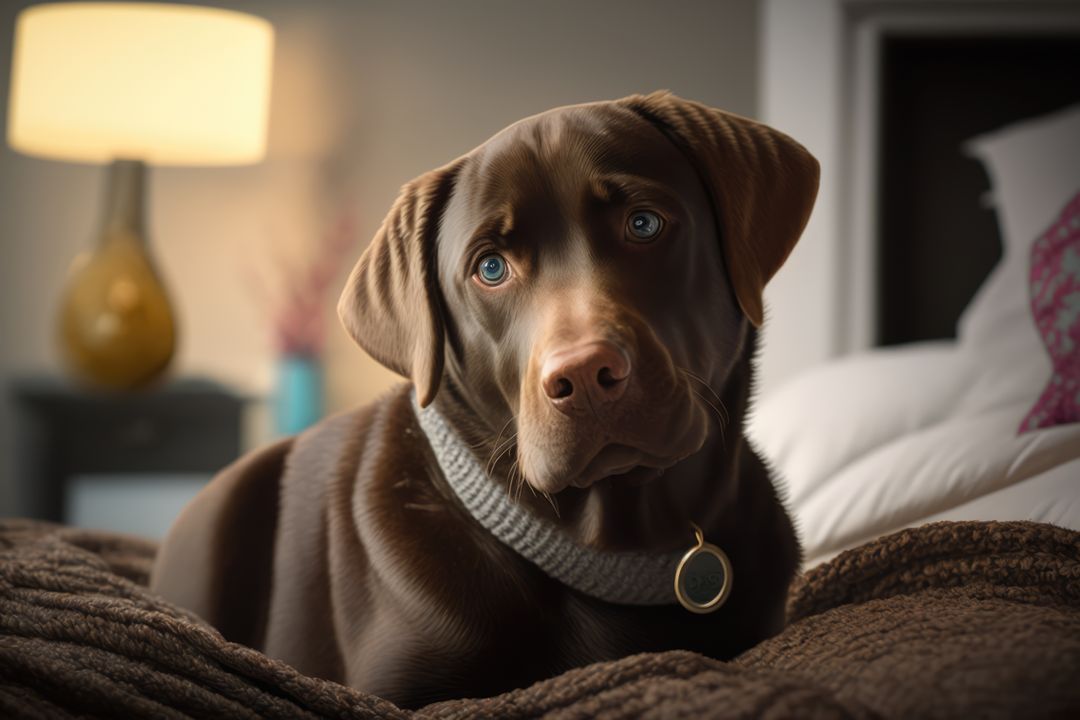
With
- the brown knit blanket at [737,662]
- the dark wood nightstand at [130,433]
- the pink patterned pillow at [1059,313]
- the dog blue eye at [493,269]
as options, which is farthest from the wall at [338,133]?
the brown knit blanket at [737,662]

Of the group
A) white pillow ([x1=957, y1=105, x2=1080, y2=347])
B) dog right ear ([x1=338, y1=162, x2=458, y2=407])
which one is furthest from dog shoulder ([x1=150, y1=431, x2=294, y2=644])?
white pillow ([x1=957, y1=105, x2=1080, y2=347])

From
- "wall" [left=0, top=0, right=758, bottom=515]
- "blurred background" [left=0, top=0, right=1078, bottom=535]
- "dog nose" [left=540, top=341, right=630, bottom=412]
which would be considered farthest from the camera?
"wall" [left=0, top=0, right=758, bottom=515]

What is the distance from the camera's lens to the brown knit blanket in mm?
710

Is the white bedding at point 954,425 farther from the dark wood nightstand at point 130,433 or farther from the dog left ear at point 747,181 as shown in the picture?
the dark wood nightstand at point 130,433

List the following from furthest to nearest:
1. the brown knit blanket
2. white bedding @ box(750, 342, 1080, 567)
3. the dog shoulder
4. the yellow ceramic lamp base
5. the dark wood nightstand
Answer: the dark wood nightstand
the yellow ceramic lamp base
white bedding @ box(750, 342, 1080, 567)
the dog shoulder
the brown knit blanket

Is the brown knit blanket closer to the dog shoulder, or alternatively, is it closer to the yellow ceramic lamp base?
the dog shoulder

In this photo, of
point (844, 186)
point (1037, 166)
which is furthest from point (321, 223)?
point (1037, 166)

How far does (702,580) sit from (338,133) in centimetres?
324

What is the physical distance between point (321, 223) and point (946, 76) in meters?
2.22

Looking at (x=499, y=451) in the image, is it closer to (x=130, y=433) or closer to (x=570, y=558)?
(x=570, y=558)

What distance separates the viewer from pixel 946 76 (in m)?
3.36

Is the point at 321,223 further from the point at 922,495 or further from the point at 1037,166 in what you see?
the point at 922,495

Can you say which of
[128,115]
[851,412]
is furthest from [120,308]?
[851,412]

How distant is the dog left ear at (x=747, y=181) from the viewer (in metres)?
1.03
